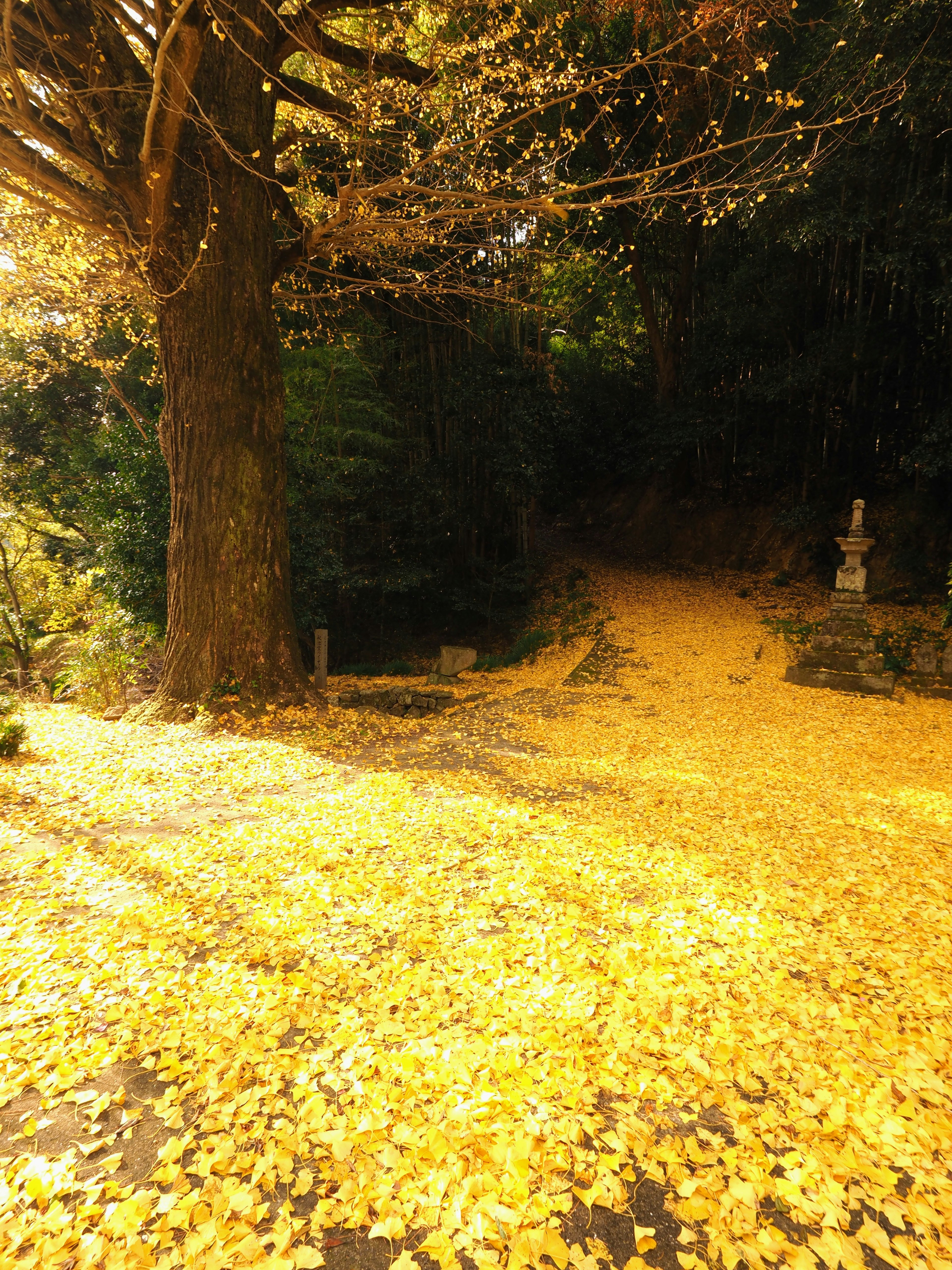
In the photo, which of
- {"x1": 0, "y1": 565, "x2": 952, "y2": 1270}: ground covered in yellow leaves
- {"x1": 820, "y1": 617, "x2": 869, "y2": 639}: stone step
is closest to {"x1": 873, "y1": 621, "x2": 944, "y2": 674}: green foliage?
{"x1": 820, "y1": 617, "x2": 869, "y2": 639}: stone step

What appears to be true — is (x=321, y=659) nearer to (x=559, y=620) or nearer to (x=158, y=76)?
(x=559, y=620)

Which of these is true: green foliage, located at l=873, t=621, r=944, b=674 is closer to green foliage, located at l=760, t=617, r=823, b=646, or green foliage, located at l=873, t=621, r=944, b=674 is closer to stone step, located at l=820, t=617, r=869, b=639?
stone step, located at l=820, t=617, r=869, b=639

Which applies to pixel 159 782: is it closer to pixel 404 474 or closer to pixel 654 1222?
pixel 654 1222

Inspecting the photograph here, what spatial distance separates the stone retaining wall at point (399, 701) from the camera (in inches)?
309

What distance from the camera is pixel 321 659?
819 centimetres

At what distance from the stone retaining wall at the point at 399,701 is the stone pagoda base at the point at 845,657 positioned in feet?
15.3

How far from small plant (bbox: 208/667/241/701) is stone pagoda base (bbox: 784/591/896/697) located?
688 centimetres

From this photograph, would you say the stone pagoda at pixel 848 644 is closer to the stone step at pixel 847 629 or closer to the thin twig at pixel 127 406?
the stone step at pixel 847 629

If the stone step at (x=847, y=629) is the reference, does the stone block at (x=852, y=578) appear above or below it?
above

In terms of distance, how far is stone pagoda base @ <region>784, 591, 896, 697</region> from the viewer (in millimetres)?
7664

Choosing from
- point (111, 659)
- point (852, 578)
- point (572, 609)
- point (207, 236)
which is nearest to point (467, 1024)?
point (207, 236)

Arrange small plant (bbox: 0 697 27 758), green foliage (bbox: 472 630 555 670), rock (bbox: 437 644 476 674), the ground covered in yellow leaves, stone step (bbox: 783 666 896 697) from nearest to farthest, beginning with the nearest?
the ground covered in yellow leaves
small plant (bbox: 0 697 27 758)
stone step (bbox: 783 666 896 697)
rock (bbox: 437 644 476 674)
green foliage (bbox: 472 630 555 670)

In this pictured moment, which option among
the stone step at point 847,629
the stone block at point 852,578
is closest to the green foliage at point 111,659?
the stone step at point 847,629

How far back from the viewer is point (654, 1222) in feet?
5.01
